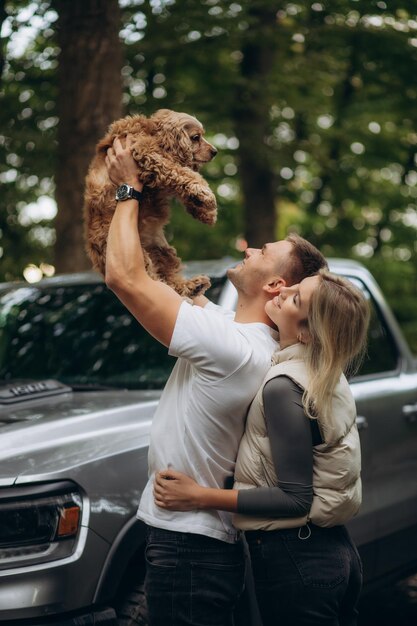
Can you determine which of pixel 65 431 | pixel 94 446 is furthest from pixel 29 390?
pixel 94 446

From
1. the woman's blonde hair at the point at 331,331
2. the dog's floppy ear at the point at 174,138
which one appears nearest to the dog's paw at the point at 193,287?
the dog's floppy ear at the point at 174,138

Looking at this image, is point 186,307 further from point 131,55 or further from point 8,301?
point 131,55

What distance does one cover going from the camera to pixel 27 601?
106 inches

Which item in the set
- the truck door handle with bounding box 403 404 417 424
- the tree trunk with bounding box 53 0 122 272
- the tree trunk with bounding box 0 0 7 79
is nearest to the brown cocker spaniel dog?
the truck door handle with bounding box 403 404 417 424

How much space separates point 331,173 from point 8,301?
8.98 m

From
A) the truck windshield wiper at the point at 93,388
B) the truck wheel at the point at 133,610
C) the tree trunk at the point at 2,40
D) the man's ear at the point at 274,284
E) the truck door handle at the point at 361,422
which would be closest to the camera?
the man's ear at the point at 274,284

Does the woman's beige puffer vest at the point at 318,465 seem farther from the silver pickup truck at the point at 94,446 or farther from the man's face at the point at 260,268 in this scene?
the silver pickup truck at the point at 94,446

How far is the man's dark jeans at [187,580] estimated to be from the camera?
238 centimetres

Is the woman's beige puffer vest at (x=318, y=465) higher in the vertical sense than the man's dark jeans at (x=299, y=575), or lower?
higher

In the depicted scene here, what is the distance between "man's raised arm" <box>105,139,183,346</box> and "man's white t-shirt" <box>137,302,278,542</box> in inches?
1.6

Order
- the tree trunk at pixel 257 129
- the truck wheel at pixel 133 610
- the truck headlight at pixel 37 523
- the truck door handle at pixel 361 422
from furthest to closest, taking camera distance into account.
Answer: the tree trunk at pixel 257 129 < the truck door handle at pixel 361 422 < the truck wheel at pixel 133 610 < the truck headlight at pixel 37 523

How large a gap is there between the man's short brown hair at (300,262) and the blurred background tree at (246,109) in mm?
3834

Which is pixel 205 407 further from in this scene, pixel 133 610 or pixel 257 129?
pixel 257 129

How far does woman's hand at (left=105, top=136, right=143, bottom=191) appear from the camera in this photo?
2.54m
